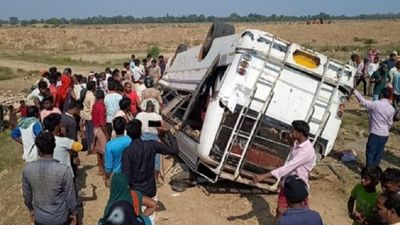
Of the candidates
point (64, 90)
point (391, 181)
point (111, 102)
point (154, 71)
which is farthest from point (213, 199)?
point (154, 71)

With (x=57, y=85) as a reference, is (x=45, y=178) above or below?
above

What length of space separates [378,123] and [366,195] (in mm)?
3672

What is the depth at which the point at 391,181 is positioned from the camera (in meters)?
4.52

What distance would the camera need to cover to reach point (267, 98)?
289 inches

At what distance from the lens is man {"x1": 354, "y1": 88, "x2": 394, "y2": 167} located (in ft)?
26.9

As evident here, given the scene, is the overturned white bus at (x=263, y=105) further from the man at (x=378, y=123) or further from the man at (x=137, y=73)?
the man at (x=137, y=73)

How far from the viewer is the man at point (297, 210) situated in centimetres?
388

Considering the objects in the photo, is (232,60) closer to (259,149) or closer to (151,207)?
(259,149)

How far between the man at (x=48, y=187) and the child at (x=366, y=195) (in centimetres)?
287

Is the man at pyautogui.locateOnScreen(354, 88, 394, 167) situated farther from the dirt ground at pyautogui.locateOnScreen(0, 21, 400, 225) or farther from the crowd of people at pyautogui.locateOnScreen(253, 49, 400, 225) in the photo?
the dirt ground at pyautogui.locateOnScreen(0, 21, 400, 225)

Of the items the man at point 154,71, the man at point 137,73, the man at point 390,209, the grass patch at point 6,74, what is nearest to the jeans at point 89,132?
the man at point 137,73

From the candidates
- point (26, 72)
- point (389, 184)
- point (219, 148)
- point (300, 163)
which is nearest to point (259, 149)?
point (219, 148)

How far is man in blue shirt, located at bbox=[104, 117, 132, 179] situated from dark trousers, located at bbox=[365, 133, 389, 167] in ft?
15.1

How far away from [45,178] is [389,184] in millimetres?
3215
